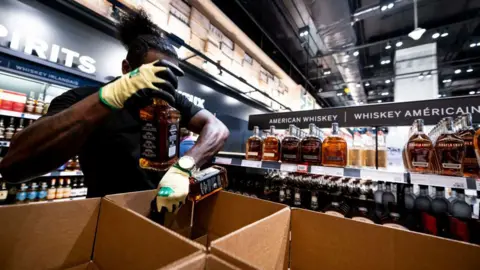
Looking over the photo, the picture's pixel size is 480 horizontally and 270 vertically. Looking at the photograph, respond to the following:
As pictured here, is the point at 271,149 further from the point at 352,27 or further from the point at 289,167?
the point at 352,27

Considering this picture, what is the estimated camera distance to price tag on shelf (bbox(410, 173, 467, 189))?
3.24 feet

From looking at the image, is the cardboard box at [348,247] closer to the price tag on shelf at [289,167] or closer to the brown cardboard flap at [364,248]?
the brown cardboard flap at [364,248]

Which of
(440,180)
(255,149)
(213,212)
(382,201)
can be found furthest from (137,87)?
(382,201)

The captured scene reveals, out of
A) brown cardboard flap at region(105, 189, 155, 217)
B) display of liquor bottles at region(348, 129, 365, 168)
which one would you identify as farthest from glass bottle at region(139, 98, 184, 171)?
display of liquor bottles at region(348, 129, 365, 168)

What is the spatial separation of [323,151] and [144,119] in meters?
1.30

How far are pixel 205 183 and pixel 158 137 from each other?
0.86 feet

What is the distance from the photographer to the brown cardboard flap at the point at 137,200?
0.71m

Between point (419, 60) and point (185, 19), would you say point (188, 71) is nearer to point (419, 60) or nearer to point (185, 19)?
point (185, 19)

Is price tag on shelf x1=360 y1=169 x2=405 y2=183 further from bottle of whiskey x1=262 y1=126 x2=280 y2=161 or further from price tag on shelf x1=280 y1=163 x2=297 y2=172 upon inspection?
bottle of whiskey x1=262 y1=126 x2=280 y2=161

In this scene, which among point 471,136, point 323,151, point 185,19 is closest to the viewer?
point 471,136

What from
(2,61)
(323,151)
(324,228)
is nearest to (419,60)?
(323,151)

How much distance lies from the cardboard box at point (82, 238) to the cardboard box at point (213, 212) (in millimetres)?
96

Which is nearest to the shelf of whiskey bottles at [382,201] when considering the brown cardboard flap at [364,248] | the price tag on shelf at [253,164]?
the price tag on shelf at [253,164]

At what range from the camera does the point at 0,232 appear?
0.50 m
